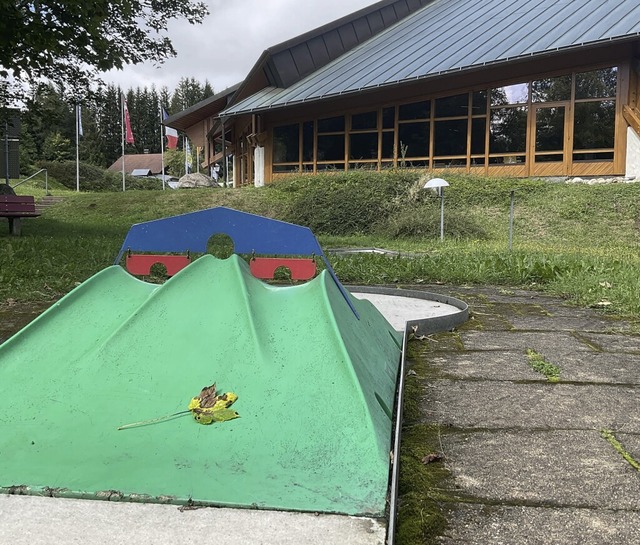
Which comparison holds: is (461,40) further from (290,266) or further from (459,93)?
(290,266)

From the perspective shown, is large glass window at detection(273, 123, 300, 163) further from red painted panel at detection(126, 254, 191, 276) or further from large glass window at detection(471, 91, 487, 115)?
red painted panel at detection(126, 254, 191, 276)

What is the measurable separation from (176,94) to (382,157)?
88.5 meters

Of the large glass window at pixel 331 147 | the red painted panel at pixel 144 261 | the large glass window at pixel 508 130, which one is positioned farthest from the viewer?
the large glass window at pixel 331 147

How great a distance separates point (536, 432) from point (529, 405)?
29 cm

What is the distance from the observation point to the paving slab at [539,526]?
1254 millimetres

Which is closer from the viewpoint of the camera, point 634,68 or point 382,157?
point 634,68

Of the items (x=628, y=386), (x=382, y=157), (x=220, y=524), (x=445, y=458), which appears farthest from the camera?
(x=382, y=157)

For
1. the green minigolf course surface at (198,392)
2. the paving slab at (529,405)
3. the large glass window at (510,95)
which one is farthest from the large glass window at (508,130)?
the green minigolf course surface at (198,392)

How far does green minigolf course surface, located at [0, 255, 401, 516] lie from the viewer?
1427mm

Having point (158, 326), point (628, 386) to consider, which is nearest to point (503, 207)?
point (628, 386)

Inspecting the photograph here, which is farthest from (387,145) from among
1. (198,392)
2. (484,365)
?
(198,392)

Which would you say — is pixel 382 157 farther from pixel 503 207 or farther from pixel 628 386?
pixel 628 386

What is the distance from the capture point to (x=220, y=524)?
126cm

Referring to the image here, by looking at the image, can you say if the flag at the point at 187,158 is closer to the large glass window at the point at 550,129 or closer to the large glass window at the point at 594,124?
the large glass window at the point at 550,129
